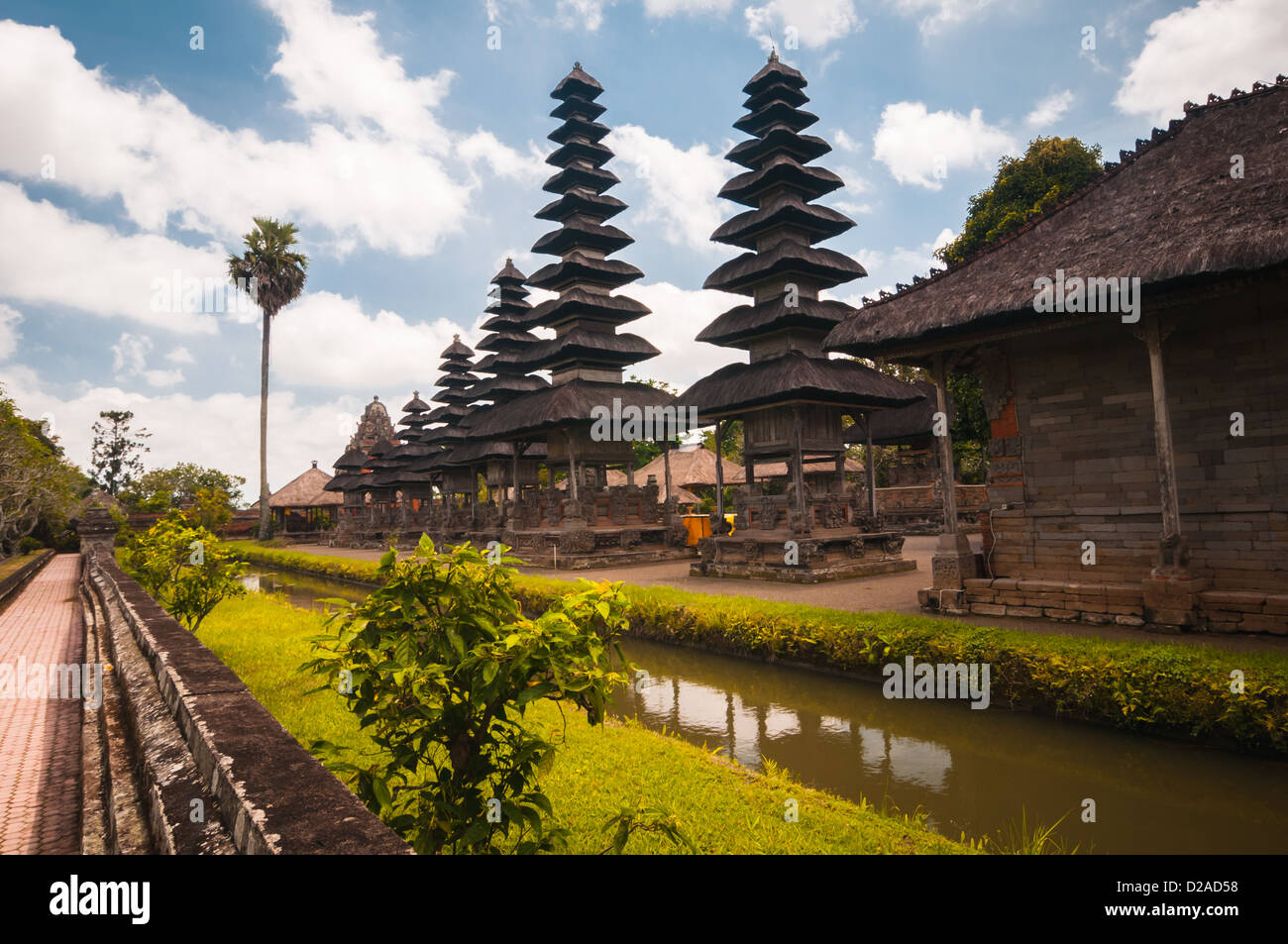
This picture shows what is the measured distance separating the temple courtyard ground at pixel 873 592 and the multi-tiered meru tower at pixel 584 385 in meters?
1.28

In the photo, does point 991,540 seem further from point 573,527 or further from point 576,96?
point 576,96

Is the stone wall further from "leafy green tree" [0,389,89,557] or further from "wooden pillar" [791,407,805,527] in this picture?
"leafy green tree" [0,389,89,557]

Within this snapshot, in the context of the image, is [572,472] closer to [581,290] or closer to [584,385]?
[584,385]

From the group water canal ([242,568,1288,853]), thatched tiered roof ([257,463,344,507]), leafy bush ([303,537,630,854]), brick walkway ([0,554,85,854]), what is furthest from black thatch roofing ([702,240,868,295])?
thatched tiered roof ([257,463,344,507])

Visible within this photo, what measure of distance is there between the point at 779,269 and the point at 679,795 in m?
15.1

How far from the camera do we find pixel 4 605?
12617 mm

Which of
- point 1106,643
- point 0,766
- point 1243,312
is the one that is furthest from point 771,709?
point 1243,312

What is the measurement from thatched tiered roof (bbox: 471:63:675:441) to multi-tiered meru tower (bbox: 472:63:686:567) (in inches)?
1.5

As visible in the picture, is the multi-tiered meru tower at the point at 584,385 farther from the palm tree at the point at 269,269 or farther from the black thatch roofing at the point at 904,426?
the palm tree at the point at 269,269

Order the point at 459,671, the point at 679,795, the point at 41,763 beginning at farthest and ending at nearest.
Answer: the point at 679,795
the point at 41,763
the point at 459,671

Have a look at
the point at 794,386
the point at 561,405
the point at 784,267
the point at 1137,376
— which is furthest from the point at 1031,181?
the point at 561,405

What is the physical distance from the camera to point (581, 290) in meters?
23.5

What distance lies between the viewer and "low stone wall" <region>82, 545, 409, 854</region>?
2.08m
